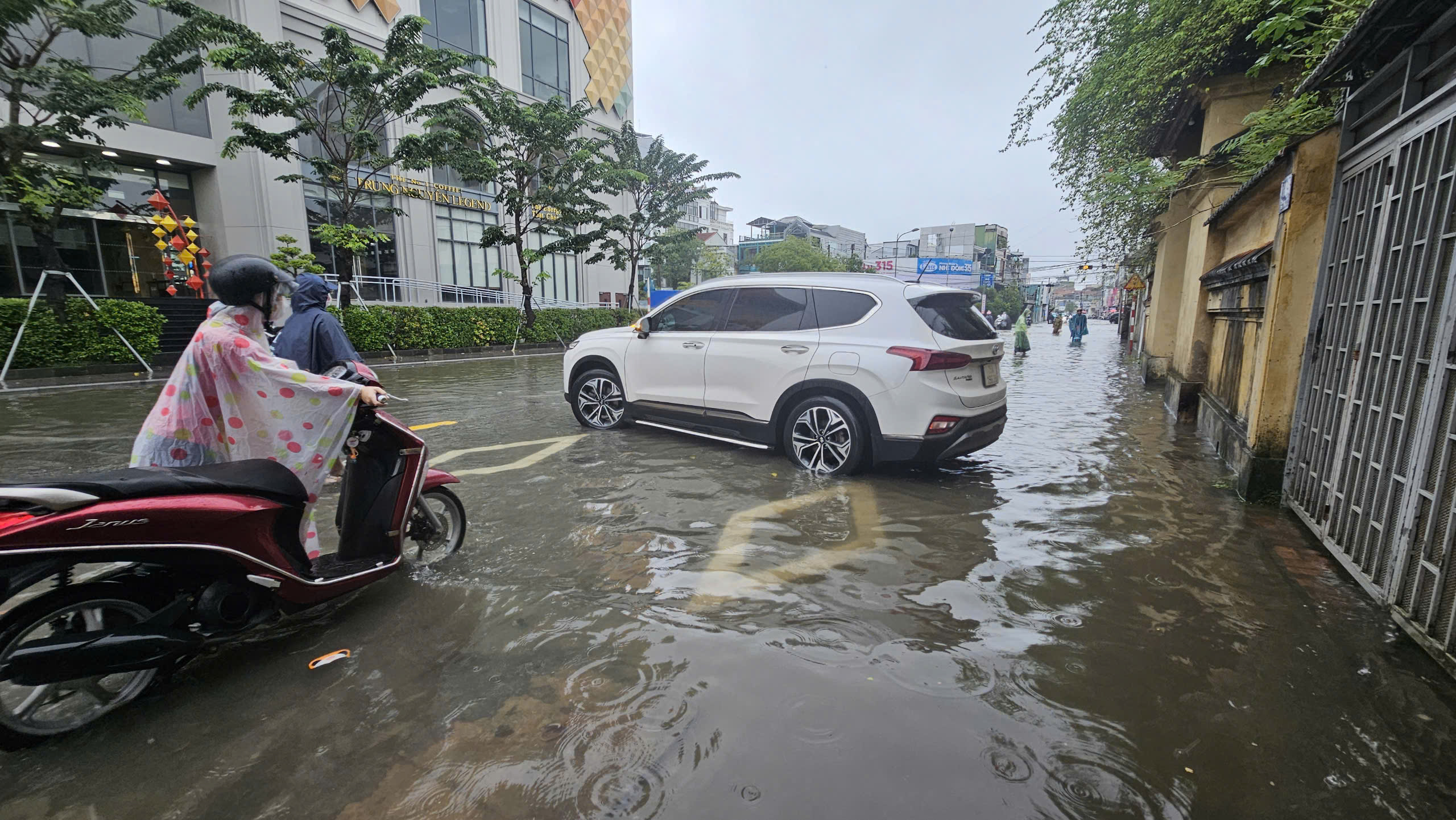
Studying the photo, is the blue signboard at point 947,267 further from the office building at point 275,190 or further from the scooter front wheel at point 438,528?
the scooter front wheel at point 438,528

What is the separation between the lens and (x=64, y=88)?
41.0ft

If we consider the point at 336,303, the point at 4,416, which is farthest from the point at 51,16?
the point at 4,416

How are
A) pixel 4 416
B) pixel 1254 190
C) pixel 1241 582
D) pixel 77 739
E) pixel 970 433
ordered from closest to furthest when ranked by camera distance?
1. pixel 77 739
2. pixel 1241 582
3. pixel 970 433
4. pixel 1254 190
5. pixel 4 416

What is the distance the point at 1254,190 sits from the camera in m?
6.24

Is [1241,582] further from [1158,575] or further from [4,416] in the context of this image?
[4,416]

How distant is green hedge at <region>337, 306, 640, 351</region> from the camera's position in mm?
16406

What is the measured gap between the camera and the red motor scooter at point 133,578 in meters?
2.05

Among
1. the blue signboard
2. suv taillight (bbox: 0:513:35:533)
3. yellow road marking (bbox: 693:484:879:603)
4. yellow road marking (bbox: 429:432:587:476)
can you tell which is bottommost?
yellow road marking (bbox: 693:484:879:603)

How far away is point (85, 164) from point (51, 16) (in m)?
3.02

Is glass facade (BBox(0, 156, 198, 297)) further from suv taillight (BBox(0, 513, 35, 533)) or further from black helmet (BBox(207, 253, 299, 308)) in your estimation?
suv taillight (BBox(0, 513, 35, 533))

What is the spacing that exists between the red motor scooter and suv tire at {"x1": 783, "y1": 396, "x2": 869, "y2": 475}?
11.8 ft

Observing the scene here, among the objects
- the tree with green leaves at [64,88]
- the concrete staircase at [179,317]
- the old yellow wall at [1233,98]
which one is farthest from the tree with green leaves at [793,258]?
the old yellow wall at [1233,98]

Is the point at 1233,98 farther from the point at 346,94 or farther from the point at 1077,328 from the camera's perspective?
the point at 1077,328

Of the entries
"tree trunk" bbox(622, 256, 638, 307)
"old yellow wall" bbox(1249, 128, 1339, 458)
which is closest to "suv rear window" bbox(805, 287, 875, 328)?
"old yellow wall" bbox(1249, 128, 1339, 458)
